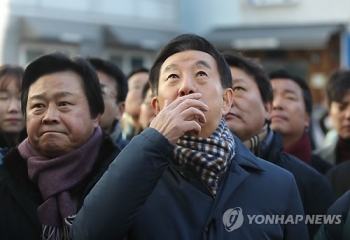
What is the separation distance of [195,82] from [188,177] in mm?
377

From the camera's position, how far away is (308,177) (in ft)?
11.0

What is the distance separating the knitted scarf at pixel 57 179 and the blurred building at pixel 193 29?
11.8 meters

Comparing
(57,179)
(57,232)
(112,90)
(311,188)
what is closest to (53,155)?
(57,179)

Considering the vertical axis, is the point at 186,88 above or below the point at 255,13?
above

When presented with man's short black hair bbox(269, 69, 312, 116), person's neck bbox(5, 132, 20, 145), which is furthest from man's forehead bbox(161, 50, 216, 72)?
man's short black hair bbox(269, 69, 312, 116)

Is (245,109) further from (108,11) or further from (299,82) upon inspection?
(108,11)

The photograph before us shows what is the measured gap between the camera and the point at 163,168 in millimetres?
2186

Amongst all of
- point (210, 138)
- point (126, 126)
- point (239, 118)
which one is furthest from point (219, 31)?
point (210, 138)

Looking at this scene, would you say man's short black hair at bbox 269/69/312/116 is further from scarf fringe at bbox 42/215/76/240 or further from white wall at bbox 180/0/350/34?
white wall at bbox 180/0/350/34

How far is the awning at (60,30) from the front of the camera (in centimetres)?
1417

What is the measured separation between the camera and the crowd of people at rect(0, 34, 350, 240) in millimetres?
2180

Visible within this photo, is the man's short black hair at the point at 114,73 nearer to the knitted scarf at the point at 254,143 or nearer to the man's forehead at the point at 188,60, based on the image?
the knitted scarf at the point at 254,143

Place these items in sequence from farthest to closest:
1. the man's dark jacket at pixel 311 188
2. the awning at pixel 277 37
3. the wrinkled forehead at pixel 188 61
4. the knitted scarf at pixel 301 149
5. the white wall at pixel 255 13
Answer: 1. the white wall at pixel 255 13
2. the awning at pixel 277 37
3. the knitted scarf at pixel 301 149
4. the man's dark jacket at pixel 311 188
5. the wrinkled forehead at pixel 188 61

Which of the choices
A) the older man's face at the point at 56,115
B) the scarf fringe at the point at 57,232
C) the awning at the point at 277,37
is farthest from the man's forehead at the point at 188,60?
the awning at the point at 277,37
